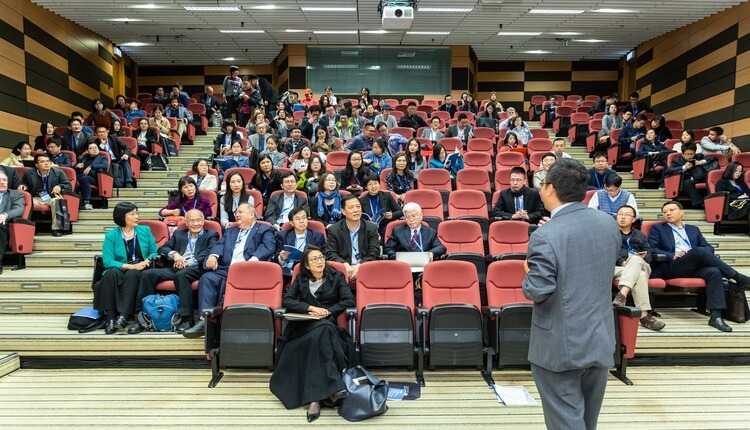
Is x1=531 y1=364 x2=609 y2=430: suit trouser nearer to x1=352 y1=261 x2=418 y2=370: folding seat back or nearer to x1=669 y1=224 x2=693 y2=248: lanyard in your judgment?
x1=352 y1=261 x2=418 y2=370: folding seat back

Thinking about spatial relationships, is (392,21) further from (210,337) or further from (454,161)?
(210,337)

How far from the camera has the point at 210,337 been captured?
11.7ft

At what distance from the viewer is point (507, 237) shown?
15.6ft

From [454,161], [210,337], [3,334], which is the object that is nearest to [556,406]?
[210,337]

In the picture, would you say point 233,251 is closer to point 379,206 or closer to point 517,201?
point 379,206

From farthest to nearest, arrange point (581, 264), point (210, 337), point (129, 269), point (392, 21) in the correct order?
1. point (392, 21)
2. point (129, 269)
3. point (210, 337)
4. point (581, 264)

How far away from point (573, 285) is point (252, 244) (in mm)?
3066

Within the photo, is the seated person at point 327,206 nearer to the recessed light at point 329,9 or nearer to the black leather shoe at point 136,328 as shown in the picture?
the black leather shoe at point 136,328

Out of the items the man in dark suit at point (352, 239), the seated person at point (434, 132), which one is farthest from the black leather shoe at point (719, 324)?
the seated person at point (434, 132)

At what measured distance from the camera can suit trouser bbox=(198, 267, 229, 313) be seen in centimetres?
400

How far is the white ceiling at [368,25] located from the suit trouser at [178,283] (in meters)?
6.70

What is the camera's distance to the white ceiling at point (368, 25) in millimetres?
9484

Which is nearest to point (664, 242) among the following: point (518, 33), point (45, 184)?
point (45, 184)

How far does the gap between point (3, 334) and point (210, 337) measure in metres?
1.62
